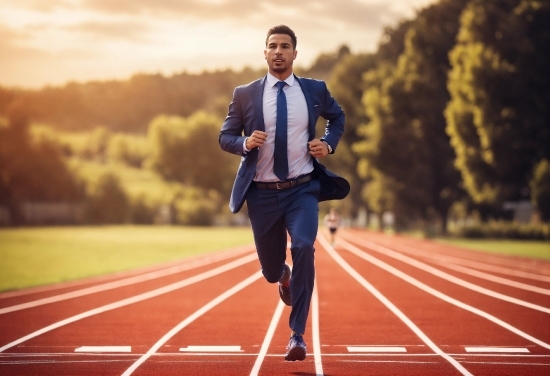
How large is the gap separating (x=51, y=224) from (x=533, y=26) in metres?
40.0

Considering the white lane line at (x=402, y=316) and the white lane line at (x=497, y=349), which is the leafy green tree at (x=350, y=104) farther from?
the white lane line at (x=497, y=349)

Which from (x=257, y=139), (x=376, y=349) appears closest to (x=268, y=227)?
(x=257, y=139)

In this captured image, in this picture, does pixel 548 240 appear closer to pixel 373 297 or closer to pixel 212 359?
pixel 373 297

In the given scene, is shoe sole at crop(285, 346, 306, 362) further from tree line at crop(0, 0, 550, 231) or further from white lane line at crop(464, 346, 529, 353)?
tree line at crop(0, 0, 550, 231)

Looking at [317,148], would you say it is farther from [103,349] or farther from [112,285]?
[112,285]

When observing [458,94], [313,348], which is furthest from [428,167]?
[313,348]

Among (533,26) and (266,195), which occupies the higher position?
(533,26)

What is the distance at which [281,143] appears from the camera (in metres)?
6.66

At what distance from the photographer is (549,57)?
1499 inches

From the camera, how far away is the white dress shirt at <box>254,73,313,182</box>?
672 cm

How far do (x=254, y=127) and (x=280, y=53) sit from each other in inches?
23.0

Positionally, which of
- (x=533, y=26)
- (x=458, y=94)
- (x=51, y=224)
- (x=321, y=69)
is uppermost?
(x=321, y=69)

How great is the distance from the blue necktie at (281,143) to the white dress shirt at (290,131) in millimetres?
49

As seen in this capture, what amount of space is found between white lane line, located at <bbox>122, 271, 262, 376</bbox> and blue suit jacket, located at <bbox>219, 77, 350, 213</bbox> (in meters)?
1.43
